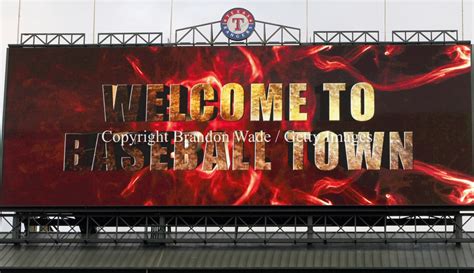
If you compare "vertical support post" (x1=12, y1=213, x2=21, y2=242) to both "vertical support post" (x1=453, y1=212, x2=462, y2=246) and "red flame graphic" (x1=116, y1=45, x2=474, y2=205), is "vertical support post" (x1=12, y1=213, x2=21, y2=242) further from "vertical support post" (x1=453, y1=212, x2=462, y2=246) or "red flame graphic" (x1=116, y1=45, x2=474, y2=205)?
"vertical support post" (x1=453, y1=212, x2=462, y2=246)

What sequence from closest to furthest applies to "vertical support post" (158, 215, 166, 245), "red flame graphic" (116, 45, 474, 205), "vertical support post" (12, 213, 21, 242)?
"red flame graphic" (116, 45, 474, 205)
"vertical support post" (158, 215, 166, 245)
"vertical support post" (12, 213, 21, 242)

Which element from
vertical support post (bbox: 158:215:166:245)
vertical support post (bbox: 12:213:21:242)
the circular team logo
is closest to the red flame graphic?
the circular team logo

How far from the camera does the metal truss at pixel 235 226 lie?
39188 millimetres

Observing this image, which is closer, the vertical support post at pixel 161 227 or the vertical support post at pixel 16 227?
the vertical support post at pixel 161 227

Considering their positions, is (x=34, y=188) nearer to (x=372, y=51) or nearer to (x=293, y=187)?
(x=293, y=187)

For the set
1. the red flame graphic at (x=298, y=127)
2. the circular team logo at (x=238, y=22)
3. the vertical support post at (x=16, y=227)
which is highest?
the circular team logo at (x=238, y=22)

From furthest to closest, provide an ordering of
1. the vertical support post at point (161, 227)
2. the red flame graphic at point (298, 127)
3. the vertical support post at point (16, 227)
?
the vertical support post at point (16, 227)
the vertical support post at point (161, 227)
the red flame graphic at point (298, 127)

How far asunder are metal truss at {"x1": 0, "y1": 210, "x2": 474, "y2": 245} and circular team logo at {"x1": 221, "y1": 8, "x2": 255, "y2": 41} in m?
6.95

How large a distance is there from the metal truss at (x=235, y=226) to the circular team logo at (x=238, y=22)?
6.95 metres

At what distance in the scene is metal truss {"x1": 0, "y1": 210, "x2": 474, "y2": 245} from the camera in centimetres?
3919

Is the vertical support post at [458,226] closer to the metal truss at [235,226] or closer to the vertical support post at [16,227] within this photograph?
the metal truss at [235,226]

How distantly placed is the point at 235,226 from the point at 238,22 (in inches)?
312

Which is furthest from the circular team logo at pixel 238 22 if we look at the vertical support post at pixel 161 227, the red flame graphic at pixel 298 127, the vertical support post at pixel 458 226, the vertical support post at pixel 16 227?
the vertical support post at pixel 16 227

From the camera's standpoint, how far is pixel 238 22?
40.7 meters
